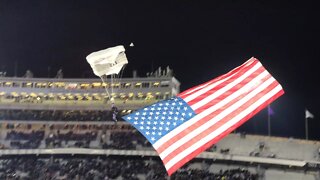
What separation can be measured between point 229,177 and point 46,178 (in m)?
16.1

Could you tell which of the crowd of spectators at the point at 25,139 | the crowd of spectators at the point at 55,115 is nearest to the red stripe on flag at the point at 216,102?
the crowd of spectators at the point at 25,139

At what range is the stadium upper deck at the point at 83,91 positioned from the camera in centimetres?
6003

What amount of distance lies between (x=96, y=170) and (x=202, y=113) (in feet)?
121

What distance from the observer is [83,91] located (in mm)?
61688

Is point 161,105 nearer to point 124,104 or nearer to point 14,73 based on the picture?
point 124,104

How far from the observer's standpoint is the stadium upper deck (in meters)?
60.0

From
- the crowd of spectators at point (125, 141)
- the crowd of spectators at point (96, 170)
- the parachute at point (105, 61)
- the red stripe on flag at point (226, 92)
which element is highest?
the parachute at point (105, 61)

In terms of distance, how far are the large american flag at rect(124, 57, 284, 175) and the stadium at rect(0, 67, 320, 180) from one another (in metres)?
32.7

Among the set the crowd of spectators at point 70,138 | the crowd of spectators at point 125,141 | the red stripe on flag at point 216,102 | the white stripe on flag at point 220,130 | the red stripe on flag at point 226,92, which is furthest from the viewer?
the crowd of spectators at point 70,138

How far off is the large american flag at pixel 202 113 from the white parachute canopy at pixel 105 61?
21.6ft

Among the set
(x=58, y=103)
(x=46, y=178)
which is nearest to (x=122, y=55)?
(x=46, y=178)

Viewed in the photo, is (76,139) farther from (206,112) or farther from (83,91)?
(206,112)

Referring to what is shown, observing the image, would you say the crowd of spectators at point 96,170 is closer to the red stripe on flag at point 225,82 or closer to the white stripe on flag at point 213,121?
the red stripe on flag at point 225,82

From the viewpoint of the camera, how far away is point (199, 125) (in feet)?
35.9
